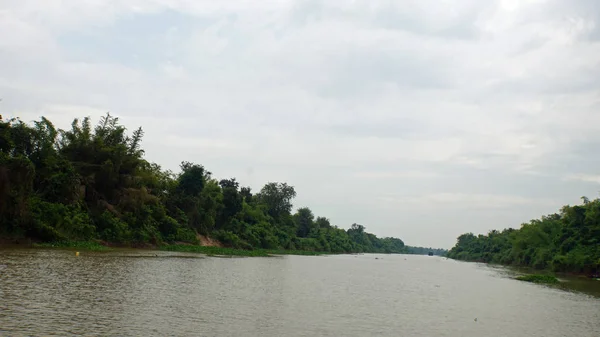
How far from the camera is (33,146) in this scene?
157 feet

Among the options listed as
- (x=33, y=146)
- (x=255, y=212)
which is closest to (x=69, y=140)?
(x=33, y=146)

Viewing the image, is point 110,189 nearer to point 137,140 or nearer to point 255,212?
point 137,140

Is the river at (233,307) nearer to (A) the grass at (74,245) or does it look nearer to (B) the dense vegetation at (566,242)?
(A) the grass at (74,245)

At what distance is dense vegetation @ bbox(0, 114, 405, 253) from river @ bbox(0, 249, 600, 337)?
41.3 ft

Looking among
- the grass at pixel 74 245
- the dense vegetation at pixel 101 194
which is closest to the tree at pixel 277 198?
the dense vegetation at pixel 101 194

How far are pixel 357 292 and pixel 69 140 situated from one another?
41920 millimetres

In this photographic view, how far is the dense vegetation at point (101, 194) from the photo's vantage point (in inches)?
1580

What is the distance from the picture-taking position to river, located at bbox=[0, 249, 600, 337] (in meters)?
14.6

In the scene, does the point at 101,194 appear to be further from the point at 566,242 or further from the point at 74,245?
the point at 566,242

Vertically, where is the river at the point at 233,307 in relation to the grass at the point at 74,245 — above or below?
below

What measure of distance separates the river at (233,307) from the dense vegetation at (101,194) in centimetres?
1260

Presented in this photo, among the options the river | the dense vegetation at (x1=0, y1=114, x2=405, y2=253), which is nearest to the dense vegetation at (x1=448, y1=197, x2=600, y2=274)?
the river

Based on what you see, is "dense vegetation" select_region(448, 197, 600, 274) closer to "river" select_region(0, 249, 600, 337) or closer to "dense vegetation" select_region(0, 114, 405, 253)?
"river" select_region(0, 249, 600, 337)

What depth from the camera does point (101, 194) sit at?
57500 mm
